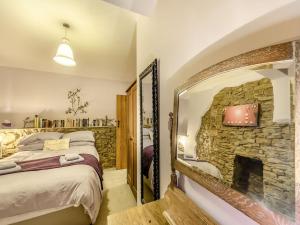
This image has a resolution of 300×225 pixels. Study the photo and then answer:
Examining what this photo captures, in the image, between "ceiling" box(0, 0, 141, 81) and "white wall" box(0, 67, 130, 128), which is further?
"white wall" box(0, 67, 130, 128)

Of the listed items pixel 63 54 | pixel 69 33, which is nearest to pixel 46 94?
pixel 69 33

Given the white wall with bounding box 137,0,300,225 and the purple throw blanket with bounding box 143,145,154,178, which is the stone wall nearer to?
the purple throw blanket with bounding box 143,145,154,178

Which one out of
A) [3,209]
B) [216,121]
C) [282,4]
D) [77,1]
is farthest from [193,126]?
[77,1]

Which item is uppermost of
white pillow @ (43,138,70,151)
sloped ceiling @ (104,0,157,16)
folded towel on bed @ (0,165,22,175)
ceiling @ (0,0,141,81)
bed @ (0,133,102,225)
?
ceiling @ (0,0,141,81)

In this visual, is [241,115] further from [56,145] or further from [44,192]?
[56,145]

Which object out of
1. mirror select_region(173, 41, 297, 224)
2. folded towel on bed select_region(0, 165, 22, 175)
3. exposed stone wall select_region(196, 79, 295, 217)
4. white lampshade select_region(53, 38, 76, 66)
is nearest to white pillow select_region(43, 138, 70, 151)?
folded towel on bed select_region(0, 165, 22, 175)

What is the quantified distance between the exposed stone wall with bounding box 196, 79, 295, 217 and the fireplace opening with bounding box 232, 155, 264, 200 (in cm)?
1

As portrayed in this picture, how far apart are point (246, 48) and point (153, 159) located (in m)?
1.10

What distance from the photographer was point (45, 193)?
1627 mm

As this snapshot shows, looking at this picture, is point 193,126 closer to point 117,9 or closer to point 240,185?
point 240,185

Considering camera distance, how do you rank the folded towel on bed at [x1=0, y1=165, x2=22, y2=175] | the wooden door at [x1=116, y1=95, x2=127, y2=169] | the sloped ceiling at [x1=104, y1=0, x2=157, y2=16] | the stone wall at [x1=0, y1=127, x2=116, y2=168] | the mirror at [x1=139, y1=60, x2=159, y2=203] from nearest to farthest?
the mirror at [x1=139, y1=60, x2=159, y2=203] → the sloped ceiling at [x1=104, y1=0, x2=157, y2=16] → the folded towel on bed at [x1=0, y1=165, x2=22, y2=175] → the wooden door at [x1=116, y1=95, x2=127, y2=169] → the stone wall at [x1=0, y1=127, x2=116, y2=168]

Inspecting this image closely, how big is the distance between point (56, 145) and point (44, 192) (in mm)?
1623

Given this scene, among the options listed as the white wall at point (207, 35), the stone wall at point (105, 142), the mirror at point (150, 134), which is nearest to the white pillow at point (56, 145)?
the stone wall at point (105, 142)

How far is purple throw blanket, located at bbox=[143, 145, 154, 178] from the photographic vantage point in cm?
149
